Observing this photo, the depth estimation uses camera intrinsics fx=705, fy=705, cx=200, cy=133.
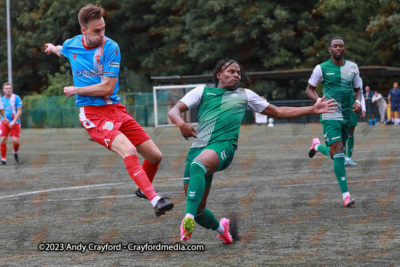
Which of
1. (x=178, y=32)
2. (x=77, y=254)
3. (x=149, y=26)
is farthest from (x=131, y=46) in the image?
(x=77, y=254)

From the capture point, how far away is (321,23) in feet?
160

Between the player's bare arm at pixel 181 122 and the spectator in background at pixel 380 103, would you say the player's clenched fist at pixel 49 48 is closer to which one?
the player's bare arm at pixel 181 122

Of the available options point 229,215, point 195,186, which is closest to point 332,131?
point 229,215

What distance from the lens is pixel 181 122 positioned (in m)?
5.85

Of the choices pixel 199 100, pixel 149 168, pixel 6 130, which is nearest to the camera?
pixel 199 100

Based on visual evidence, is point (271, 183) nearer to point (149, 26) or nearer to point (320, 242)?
point (320, 242)

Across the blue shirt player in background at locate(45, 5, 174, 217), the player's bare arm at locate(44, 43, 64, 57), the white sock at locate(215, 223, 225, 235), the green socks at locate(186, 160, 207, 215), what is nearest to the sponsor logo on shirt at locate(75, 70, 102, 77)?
the blue shirt player in background at locate(45, 5, 174, 217)

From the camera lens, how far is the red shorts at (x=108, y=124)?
715 cm

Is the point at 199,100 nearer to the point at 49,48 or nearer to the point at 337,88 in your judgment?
the point at 49,48

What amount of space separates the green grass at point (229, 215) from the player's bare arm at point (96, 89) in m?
1.39

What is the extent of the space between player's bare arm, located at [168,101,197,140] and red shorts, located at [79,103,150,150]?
48.0 inches

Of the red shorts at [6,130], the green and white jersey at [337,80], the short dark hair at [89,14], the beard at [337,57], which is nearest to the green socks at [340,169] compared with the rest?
the green and white jersey at [337,80]

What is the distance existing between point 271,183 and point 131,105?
37.1 meters

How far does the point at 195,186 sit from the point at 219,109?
819 millimetres
